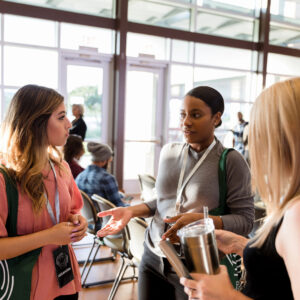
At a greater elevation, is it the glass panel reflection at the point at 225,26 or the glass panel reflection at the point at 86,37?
the glass panel reflection at the point at 225,26

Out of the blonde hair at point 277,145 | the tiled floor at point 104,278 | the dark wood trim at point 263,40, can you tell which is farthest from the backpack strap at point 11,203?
the dark wood trim at point 263,40

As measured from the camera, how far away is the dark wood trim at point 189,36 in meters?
7.04

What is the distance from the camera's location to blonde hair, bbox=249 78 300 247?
2.65 ft

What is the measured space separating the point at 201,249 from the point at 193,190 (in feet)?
2.09

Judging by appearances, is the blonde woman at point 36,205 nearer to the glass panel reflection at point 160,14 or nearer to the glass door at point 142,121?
the glass door at point 142,121

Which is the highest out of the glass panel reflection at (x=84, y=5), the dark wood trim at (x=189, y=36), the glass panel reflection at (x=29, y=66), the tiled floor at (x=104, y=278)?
the glass panel reflection at (x=84, y=5)

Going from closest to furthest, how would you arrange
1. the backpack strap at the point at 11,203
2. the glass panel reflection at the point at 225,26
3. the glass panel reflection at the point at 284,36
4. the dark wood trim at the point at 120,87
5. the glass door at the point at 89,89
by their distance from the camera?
1. the backpack strap at the point at 11,203
2. the glass door at the point at 89,89
3. the dark wood trim at the point at 120,87
4. the glass panel reflection at the point at 225,26
5. the glass panel reflection at the point at 284,36

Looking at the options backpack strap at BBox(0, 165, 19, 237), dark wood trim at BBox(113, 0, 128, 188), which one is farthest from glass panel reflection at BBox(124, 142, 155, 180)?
backpack strap at BBox(0, 165, 19, 237)

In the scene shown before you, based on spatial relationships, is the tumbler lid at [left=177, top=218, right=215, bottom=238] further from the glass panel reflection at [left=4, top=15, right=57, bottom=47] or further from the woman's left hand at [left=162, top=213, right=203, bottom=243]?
the glass panel reflection at [left=4, top=15, right=57, bottom=47]

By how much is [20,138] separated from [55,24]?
18.5 ft

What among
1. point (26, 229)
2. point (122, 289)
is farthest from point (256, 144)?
point (122, 289)

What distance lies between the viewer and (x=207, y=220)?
92 cm

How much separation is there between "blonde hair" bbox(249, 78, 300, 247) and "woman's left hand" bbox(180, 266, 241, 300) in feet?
0.43

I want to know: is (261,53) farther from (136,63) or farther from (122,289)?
(122,289)
